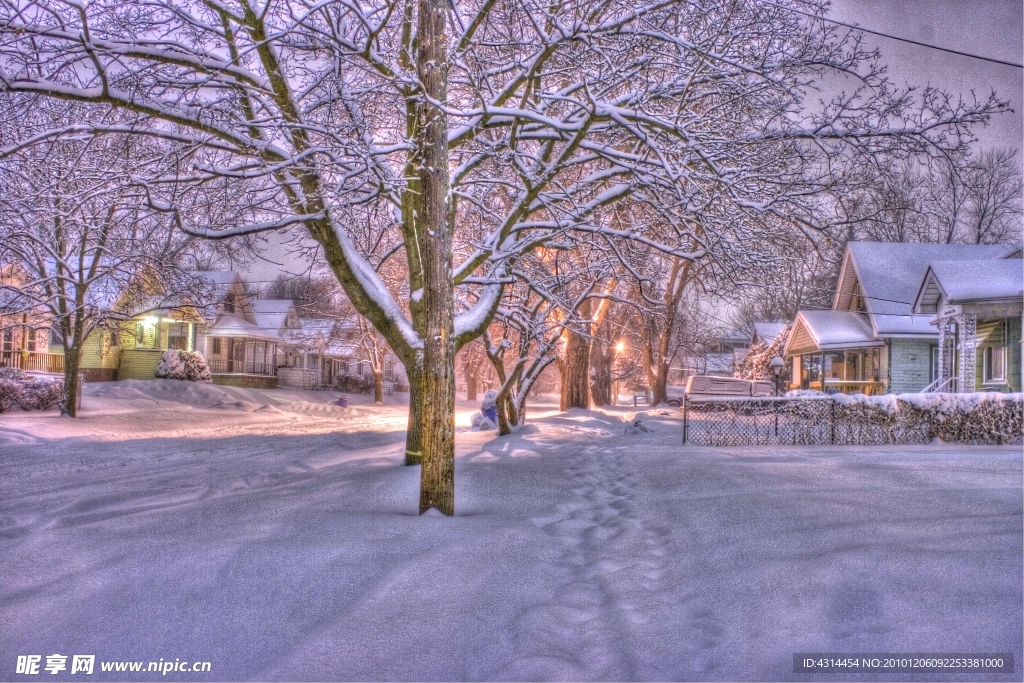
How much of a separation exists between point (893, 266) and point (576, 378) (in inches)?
502

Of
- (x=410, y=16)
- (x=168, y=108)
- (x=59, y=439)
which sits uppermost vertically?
(x=410, y=16)

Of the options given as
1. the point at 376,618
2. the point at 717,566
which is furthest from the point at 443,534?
the point at 717,566

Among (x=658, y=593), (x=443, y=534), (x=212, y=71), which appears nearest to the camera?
A: (x=658, y=593)

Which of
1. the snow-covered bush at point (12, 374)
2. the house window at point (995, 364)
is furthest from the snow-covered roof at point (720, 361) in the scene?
the snow-covered bush at point (12, 374)

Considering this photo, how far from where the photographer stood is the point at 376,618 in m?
4.37

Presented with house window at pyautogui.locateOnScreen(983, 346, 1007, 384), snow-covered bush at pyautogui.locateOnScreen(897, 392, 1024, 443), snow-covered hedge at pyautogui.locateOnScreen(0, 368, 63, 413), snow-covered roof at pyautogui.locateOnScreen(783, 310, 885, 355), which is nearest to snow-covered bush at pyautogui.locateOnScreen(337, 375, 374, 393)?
snow-covered hedge at pyautogui.locateOnScreen(0, 368, 63, 413)

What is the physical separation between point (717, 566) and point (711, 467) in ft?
16.0

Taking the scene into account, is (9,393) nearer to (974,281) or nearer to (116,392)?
(116,392)

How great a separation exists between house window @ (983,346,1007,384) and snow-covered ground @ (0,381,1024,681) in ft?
48.8

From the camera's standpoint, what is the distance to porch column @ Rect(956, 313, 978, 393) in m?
20.0

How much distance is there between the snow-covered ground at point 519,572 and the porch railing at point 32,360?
27.4 meters

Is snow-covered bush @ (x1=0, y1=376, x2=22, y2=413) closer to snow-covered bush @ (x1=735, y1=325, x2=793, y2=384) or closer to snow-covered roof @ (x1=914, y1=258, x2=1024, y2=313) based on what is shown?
snow-covered roof @ (x1=914, y1=258, x2=1024, y2=313)

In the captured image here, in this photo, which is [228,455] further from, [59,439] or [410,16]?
[410,16]

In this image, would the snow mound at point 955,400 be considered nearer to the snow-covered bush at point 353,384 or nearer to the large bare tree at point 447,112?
the large bare tree at point 447,112
